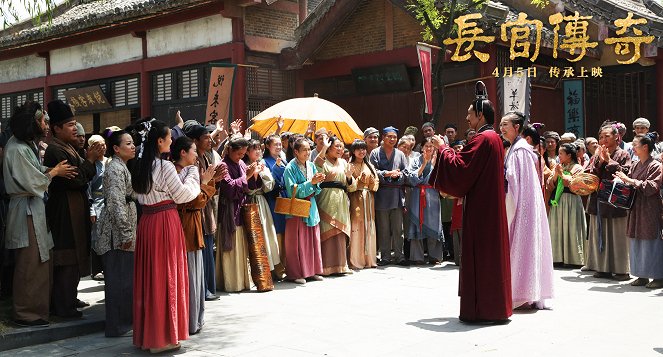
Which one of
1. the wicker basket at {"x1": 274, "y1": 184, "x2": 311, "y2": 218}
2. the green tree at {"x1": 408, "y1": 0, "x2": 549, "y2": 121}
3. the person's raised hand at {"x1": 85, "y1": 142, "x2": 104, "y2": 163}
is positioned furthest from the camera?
the green tree at {"x1": 408, "y1": 0, "x2": 549, "y2": 121}

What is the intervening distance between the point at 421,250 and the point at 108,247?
5.75 metres

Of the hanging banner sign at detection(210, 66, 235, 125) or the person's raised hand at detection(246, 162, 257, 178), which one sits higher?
the hanging banner sign at detection(210, 66, 235, 125)

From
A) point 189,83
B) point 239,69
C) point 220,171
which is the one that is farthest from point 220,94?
point 220,171

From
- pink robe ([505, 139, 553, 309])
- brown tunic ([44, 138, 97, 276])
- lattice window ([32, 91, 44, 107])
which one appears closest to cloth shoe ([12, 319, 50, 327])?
brown tunic ([44, 138, 97, 276])

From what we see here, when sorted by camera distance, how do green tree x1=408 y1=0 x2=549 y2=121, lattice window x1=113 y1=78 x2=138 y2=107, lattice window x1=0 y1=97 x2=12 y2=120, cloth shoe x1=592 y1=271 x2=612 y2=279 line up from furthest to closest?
lattice window x1=0 y1=97 x2=12 y2=120
lattice window x1=113 y1=78 x2=138 y2=107
green tree x1=408 y1=0 x2=549 y2=121
cloth shoe x1=592 y1=271 x2=612 y2=279

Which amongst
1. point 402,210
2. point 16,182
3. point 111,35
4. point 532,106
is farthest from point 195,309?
point 111,35

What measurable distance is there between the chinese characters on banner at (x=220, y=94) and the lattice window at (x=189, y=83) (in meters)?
1.36

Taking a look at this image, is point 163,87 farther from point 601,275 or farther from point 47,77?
point 601,275

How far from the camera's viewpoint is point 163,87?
1728 cm

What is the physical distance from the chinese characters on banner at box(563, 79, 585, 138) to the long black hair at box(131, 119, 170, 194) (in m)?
11.7

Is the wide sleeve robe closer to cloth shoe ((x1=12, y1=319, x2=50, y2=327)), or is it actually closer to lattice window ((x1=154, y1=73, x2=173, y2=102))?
cloth shoe ((x1=12, y1=319, x2=50, y2=327))

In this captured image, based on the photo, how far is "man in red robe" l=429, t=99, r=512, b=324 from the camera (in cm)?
682

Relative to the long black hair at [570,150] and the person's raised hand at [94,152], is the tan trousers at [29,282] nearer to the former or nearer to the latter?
the person's raised hand at [94,152]

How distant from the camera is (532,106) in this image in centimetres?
1527
